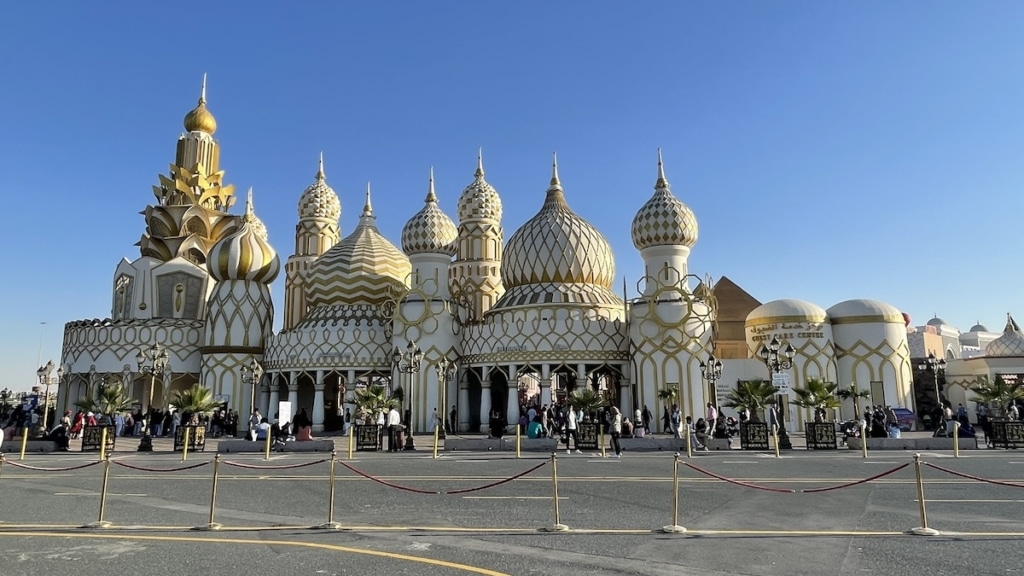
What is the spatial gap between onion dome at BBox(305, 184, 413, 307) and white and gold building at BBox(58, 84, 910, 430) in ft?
0.33

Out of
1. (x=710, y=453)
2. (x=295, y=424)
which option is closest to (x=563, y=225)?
(x=295, y=424)

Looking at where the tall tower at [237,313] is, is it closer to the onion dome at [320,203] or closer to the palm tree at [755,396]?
the onion dome at [320,203]

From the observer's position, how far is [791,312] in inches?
1337

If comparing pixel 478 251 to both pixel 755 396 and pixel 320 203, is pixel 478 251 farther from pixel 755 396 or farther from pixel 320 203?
pixel 755 396

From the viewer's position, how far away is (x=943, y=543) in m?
7.32

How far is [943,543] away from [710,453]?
1281 centimetres

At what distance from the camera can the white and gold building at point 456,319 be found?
3369 centimetres

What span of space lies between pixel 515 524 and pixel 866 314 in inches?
1206

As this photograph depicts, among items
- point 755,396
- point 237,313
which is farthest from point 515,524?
point 237,313

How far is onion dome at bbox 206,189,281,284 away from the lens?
40719 mm

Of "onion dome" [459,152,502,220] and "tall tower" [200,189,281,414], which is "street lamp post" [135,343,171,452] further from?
"onion dome" [459,152,502,220]

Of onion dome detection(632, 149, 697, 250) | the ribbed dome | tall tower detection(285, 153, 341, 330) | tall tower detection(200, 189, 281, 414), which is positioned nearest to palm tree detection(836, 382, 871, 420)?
onion dome detection(632, 149, 697, 250)

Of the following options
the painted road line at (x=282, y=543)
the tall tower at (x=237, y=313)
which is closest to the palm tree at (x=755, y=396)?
the painted road line at (x=282, y=543)

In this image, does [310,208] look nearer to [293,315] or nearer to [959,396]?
[293,315]
